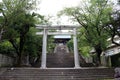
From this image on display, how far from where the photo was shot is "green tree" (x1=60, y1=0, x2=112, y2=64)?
51.3 ft

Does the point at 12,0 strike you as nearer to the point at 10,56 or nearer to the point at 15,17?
the point at 15,17

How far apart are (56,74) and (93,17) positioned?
226 inches

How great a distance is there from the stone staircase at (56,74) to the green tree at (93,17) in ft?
8.65

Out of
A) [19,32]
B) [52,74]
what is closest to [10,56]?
[19,32]

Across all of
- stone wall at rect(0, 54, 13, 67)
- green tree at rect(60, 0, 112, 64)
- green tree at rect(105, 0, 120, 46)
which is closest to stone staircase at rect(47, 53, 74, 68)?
stone wall at rect(0, 54, 13, 67)

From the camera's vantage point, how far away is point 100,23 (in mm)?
15883

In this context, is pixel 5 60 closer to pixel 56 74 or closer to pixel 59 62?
pixel 59 62

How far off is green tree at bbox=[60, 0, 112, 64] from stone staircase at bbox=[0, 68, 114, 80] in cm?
264

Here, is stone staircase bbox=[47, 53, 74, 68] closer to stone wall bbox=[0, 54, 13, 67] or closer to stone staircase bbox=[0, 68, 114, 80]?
stone wall bbox=[0, 54, 13, 67]

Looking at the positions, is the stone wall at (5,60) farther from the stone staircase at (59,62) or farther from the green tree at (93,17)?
the green tree at (93,17)

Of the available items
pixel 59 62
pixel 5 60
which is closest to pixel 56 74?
pixel 5 60

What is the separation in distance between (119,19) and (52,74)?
6.25m

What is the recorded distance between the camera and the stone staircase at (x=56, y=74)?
521 inches

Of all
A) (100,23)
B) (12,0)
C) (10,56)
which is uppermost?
(12,0)
